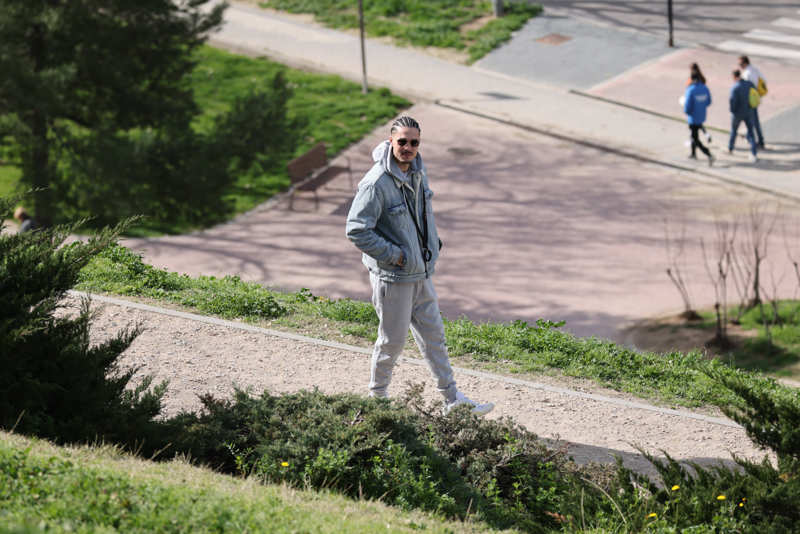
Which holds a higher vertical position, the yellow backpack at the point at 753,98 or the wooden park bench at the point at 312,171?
the yellow backpack at the point at 753,98

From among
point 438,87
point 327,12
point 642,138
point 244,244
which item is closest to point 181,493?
point 244,244

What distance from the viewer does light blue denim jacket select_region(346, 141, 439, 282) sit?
21.0 feet

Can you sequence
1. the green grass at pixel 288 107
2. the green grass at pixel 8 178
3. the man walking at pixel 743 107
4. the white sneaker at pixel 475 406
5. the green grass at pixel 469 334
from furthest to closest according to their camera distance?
the green grass at pixel 8 178 < the green grass at pixel 288 107 < the man walking at pixel 743 107 < the green grass at pixel 469 334 < the white sneaker at pixel 475 406

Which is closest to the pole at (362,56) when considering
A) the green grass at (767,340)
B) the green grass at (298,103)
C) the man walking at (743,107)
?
the green grass at (298,103)

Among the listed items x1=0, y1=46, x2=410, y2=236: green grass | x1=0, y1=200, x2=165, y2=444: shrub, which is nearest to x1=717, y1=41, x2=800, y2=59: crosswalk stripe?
x1=0, y1=46, x2=410, y2=236: green grass

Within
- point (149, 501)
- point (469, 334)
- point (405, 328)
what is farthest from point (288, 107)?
point (149, 501)

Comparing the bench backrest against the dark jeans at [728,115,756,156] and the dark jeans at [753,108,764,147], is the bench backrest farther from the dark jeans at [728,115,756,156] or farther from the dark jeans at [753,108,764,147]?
the dark jeans at [753,108,764,147]

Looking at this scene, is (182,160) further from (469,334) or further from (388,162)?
(388,162)

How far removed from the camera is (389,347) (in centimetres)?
676

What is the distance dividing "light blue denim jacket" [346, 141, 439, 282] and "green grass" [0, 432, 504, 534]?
1.66 metres

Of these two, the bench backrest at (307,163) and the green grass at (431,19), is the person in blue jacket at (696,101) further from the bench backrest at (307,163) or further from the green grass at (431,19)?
the green grass at (431,19)

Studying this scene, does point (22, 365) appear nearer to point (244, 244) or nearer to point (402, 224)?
point (402, 224)

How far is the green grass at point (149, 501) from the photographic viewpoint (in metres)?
4.37

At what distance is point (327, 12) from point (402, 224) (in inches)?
811
